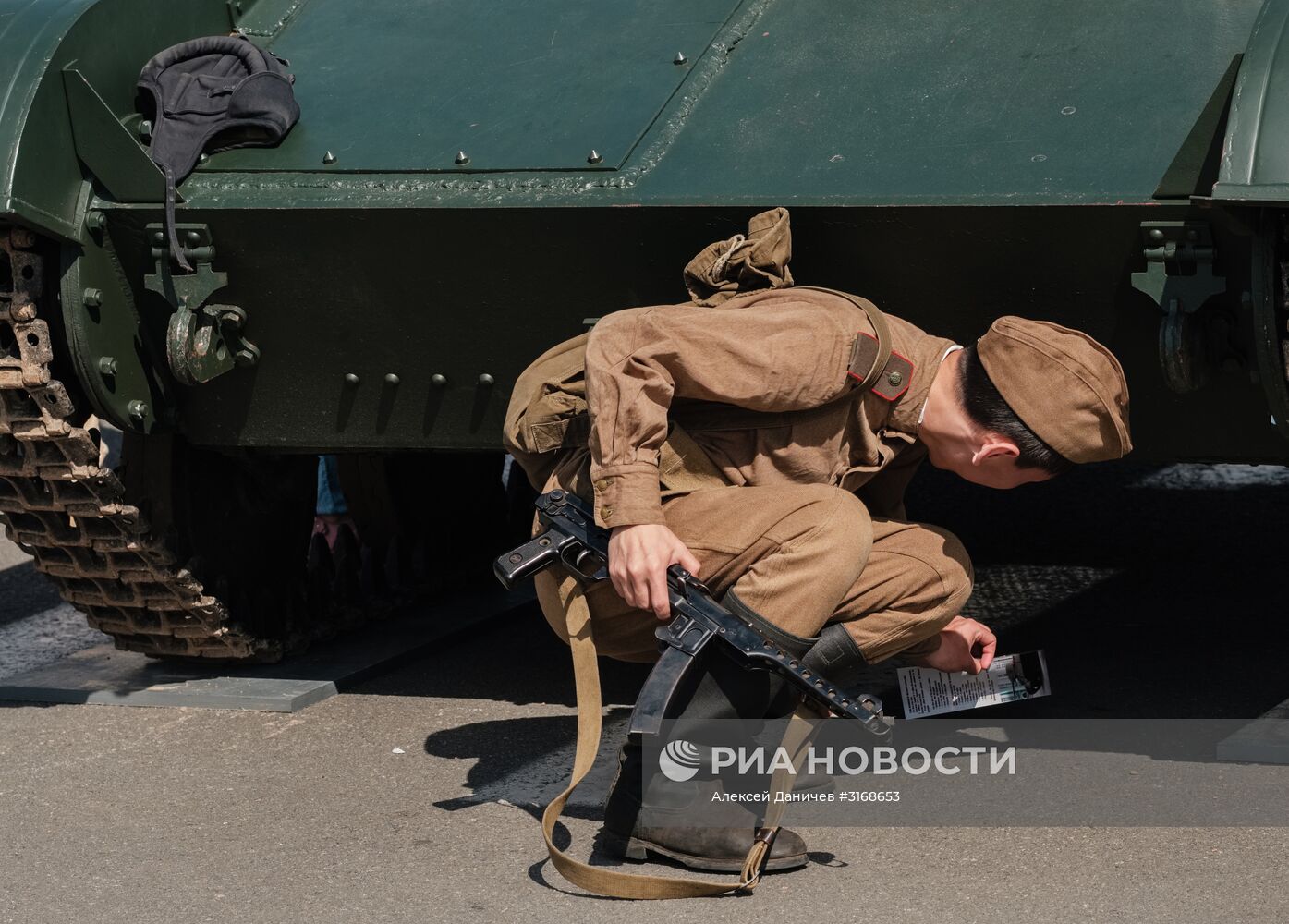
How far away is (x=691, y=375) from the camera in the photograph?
3.23 metres

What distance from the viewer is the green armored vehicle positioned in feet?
11.5

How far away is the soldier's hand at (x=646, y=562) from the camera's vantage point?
3.18 m

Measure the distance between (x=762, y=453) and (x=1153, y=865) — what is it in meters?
0.96

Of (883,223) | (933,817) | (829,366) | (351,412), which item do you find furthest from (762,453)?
(351,412)

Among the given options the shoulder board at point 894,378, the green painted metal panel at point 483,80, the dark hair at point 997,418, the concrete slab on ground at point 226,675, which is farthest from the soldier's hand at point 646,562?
the concrete slab on ground at point 226,675

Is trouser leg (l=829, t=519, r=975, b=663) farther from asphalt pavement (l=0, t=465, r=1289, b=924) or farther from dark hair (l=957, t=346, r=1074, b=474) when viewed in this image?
asphalt pavement (l=0, t=465, r=1289, b=924)

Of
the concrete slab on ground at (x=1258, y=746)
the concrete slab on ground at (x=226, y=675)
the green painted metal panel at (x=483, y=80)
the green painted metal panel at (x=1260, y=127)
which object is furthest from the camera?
the concrete slab on ground at (x=226, y=675)

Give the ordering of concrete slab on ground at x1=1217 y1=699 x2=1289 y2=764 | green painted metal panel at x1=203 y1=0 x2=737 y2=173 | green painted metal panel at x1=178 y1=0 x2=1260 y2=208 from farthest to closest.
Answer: green painted metal panel at x1=203 y1=0 x2=737 y2=173
concrete slab on ground at x1=1217 y1=699 x2=1289 y2=764
green painted metal panel at x1=178 y1=0 x2=1260 y2=208

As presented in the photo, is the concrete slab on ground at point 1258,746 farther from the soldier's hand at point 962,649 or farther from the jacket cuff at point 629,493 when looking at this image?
the jacket cuff at point 629,493

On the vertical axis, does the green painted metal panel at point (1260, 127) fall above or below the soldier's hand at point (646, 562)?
above

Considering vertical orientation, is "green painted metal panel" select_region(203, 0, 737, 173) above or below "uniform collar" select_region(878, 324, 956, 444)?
above

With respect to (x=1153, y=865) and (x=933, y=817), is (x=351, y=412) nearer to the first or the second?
(x=933, y=817)

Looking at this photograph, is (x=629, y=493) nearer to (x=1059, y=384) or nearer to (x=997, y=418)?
(x=997, y=418)

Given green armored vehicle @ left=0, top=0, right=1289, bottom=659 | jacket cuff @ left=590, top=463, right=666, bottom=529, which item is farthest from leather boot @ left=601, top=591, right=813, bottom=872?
green armored vehicle @ left=0, top=0, right=1289, bottom=659
